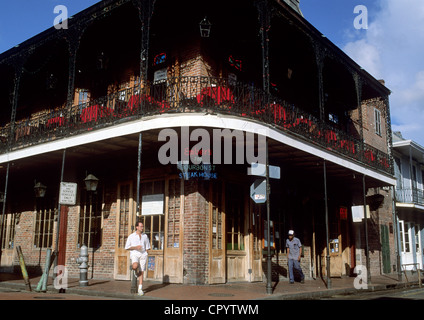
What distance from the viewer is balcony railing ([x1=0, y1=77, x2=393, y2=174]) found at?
10141 millimetres

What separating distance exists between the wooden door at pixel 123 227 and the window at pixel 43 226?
332 cm

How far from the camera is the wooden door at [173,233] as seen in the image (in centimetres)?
1105

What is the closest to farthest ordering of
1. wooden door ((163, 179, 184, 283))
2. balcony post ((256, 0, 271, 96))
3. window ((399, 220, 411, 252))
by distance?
balcony post ((256, 0, 271, 96))
wooden door ((163, 179, 184, 283))
window ((399, 220, 411, 252))

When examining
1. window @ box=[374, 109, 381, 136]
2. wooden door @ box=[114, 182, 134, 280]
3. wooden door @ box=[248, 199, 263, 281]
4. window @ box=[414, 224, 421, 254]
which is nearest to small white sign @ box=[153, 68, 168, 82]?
wooden door @ box=[114, 182, 134, 280]

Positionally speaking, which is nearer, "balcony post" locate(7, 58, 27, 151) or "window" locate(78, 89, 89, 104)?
"balcony post" locate(7, 58, 27, 151)

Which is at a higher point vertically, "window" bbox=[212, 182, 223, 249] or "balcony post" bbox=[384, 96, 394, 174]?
"balcony post" bbox=[384, 96, 394, 174]

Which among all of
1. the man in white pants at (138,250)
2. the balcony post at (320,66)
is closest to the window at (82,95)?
the man in white pants at (138,250)

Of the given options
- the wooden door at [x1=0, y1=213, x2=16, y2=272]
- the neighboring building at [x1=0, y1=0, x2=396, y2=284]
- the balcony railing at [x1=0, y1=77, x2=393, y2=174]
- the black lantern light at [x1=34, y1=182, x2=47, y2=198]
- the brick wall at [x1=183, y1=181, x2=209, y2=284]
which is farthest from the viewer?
the wooden door at [x1=0, y1=213, x2=16, y2=272]

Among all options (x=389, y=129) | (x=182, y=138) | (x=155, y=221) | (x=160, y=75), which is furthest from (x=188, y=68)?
(x=389, y=129)

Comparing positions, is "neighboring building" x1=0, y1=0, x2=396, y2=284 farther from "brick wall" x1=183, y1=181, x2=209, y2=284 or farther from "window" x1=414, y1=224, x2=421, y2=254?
"window" x1=414, y1=224, x2=421, y2=254

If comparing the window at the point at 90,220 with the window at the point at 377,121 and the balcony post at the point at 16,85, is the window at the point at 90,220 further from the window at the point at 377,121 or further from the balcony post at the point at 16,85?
the window at the point at 377,121

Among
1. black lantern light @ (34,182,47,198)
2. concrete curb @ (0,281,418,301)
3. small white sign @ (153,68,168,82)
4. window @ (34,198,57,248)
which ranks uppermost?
small white sign @ (153,68,168,82)

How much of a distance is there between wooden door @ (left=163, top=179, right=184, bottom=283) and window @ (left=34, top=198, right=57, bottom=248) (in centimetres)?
533
